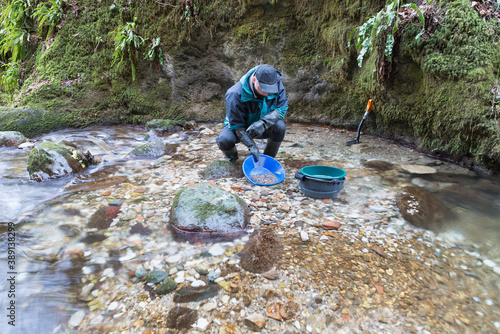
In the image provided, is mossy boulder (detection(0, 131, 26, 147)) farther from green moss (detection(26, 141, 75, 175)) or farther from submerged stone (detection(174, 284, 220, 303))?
submerged stone (detection(174, 284, 220, 303))

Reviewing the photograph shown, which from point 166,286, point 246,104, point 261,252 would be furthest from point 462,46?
point 166,286

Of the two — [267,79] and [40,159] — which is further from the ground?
[267,79]

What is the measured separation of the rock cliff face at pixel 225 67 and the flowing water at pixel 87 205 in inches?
34.4

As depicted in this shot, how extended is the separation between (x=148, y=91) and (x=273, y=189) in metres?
5.66

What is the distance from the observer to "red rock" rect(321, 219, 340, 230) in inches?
109

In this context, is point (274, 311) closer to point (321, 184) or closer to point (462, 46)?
point (321, 184)

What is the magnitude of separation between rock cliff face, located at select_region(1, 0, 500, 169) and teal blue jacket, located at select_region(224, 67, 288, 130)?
8.02ft

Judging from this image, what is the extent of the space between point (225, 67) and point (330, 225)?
591cm

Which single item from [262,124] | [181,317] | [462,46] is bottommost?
[181,317]

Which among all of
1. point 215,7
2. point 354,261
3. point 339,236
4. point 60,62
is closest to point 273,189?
point 339,236

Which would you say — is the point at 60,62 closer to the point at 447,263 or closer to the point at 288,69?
the point at 288,69

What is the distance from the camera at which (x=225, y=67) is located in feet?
24.7

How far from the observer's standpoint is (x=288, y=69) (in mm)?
7094

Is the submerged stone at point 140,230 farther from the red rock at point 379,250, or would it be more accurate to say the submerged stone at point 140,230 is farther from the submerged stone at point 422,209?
the submerged stone at point 422,209
